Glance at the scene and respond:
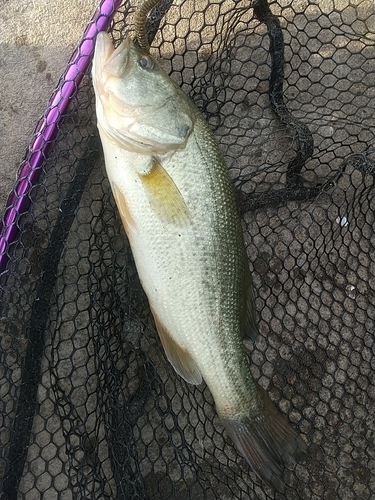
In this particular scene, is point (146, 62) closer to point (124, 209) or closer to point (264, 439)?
point (124, 209)

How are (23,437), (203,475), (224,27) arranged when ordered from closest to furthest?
1. (23,437)
2. (203,475)
3. (224,27)

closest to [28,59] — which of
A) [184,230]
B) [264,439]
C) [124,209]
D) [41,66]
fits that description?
[41,66]

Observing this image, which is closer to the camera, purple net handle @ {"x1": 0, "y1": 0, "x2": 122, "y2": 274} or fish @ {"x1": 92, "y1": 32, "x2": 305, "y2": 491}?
fish @ {"x1": 92, "y1": 32, "x2": 305, "y2": 491}

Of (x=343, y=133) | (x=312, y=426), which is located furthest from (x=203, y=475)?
(x=343, y=133)

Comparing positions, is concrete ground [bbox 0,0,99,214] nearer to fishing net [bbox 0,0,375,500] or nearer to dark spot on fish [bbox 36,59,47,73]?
dark spot on fish [bbox 36,59,47,73]

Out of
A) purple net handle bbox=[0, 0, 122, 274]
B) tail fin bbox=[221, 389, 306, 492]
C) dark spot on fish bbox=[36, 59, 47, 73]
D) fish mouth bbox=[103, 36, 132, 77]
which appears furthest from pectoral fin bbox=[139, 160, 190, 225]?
dark spot on fish bbox=[36, 59, 47, 73]

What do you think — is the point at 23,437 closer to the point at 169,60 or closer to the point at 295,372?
the point at 295,372
